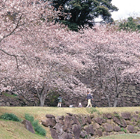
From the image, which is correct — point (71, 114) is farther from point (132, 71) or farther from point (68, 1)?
point (68, 1)

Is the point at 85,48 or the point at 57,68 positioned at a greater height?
the point at 85,48

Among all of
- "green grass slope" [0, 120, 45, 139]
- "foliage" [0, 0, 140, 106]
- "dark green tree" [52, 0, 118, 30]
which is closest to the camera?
"green grass slope" [0, 120, 45, 139]

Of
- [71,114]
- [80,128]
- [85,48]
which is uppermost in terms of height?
[85,48]

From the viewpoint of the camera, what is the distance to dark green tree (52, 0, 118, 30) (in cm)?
2526

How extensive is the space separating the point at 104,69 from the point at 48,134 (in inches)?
484

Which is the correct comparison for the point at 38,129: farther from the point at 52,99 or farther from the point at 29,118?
the point at 52,99

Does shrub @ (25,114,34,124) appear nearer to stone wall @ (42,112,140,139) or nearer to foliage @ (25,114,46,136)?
foliage @ (25,114,46,136)

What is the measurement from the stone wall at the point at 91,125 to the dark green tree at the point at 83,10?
1391 centimetres

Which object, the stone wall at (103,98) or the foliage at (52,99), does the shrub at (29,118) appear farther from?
the foliage at (52,99)

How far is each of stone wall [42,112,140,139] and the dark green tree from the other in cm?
1391

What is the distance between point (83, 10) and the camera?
2603 cm

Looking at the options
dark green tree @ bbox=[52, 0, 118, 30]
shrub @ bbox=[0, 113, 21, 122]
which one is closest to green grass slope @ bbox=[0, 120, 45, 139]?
shrub @ bbox=[0, 113, 21, 122]

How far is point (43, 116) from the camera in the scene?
36.6ft

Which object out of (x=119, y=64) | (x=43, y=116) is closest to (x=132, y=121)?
(x=119, y=64)
